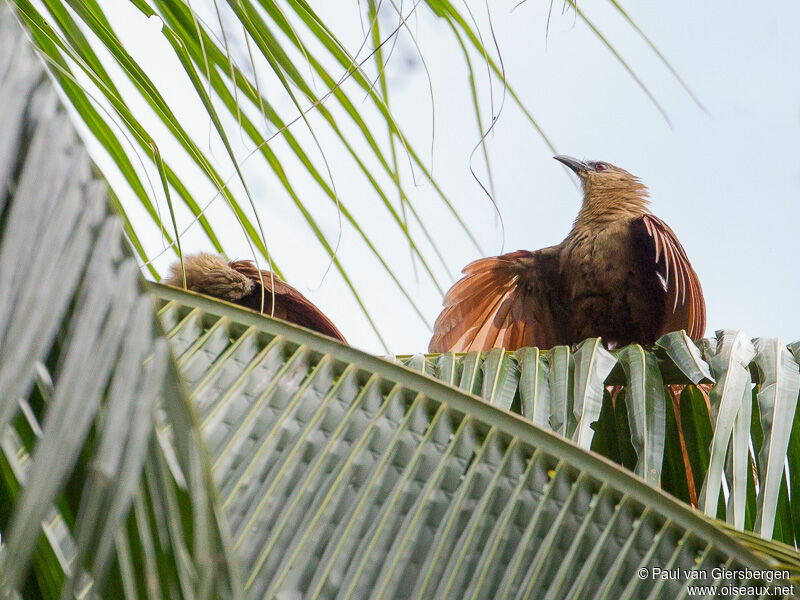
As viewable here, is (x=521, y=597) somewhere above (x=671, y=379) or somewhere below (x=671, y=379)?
below

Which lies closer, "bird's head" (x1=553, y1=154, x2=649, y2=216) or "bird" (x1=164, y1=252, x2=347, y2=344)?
"bird" (x1=164, y1=252, x2=347, y2=344)

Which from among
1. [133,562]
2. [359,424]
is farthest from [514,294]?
[133,562]

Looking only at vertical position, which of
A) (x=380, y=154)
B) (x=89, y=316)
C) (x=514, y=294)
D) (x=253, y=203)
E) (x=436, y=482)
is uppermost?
(x=514, y=294)

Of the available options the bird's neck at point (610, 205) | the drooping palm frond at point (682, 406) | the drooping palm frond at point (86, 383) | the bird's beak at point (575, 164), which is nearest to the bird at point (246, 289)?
the drooping palm frond at point (682, 406)

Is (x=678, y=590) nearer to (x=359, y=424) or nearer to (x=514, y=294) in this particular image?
(x=359, y=424)

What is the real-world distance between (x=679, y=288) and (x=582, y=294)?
49cm

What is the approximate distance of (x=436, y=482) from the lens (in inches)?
39.8

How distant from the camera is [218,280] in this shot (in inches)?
107

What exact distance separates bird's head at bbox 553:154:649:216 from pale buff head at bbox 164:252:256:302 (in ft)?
6.23

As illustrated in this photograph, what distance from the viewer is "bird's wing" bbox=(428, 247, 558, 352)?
3.22m

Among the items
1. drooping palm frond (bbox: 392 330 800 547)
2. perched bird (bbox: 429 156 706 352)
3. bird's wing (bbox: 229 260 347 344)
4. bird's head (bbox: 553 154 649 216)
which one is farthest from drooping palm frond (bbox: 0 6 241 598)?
bird's head (bbox: 553 154 649 216)

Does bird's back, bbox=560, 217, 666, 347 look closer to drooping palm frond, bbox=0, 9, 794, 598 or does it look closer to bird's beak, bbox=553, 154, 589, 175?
bird's beak, bbox=553, 154, 589, 175

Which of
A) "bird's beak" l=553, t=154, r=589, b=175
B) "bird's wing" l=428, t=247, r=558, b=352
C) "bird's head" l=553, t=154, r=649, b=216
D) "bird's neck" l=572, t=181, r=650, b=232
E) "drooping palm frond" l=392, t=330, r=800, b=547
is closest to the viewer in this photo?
"drooping palm frond" l=392, t=330, r=800, b=547

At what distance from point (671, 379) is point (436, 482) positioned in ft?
3.59
